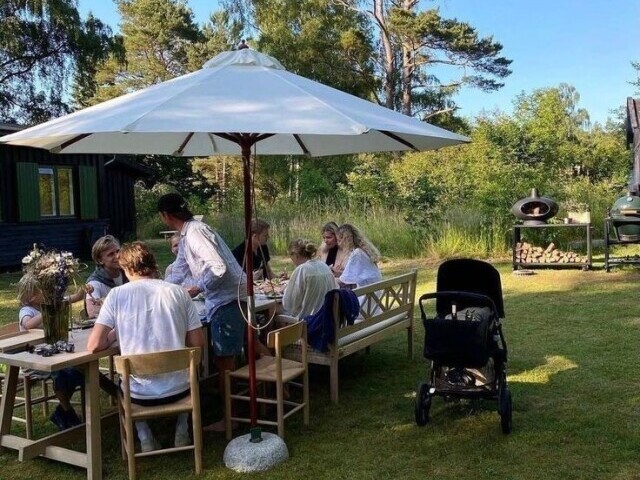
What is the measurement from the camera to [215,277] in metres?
3.71

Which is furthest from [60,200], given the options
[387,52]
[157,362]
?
[387,52]

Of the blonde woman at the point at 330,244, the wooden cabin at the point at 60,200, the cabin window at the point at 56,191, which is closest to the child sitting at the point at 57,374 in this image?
the blonde woman at the point at 330,244

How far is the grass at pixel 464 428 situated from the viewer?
3.40 meters

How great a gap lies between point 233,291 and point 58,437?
128 cm

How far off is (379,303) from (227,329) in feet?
5.53

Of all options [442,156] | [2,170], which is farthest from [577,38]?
[2,170]

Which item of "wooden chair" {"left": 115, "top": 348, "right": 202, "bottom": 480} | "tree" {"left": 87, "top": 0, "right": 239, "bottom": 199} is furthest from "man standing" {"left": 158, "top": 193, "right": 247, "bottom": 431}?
"tree" {"left": 87, "top": 0, "right": 239, "bottom": 199}

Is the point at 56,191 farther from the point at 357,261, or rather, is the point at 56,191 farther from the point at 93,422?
the point at 93,422

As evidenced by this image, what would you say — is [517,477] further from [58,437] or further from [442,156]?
[442,156]

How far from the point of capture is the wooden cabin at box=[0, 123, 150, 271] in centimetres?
1305

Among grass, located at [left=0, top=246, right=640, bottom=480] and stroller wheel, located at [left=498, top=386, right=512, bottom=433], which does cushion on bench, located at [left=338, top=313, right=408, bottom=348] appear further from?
stroller wheel, located at [left=498, top=386, right=512, bottom=433]

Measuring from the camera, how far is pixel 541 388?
15.3 feet

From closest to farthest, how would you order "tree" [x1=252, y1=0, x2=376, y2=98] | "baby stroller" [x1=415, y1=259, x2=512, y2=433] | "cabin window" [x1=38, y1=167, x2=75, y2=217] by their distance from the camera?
"baby stroller" [x1=415, y1=259, x2=512, y2=433] → "cabin window" [x1=38, y1=167, x2=75, y2=217] → "tree" [x1=252, y1=0, x2=376, y2=98]

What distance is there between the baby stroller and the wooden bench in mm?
709
